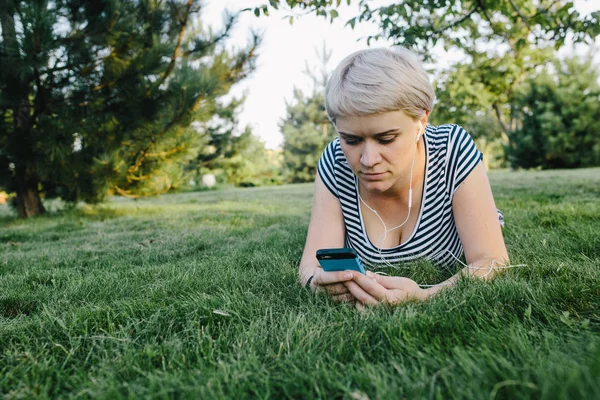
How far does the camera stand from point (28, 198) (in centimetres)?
631

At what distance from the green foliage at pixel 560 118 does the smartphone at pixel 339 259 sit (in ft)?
66.1

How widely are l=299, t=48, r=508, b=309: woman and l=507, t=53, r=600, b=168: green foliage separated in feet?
63.7

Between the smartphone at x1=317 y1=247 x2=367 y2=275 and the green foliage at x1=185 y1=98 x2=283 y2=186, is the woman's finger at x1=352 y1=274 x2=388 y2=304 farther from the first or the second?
the green foliage at x1=185 y1=98 x2=283 y2=186

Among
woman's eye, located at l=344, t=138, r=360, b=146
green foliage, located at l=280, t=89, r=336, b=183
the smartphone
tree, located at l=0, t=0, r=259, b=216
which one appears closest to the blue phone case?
the smartphone

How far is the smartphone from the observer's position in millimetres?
1538

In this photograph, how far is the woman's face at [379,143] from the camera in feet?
5.44

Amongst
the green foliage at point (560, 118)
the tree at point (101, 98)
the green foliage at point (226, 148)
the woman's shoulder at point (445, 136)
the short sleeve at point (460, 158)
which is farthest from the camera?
the green foliage at point (560, 118)

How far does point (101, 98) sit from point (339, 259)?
17.5ft

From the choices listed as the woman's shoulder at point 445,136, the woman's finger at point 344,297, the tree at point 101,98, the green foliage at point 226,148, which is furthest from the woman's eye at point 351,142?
A: the green foliage at point 226,148

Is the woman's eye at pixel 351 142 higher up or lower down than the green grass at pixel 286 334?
higher up

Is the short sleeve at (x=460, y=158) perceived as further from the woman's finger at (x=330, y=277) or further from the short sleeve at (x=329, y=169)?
the woman's finger at (x=330, y=277)

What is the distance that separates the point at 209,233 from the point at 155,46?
319 cm

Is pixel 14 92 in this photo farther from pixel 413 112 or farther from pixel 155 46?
pixel 413 112

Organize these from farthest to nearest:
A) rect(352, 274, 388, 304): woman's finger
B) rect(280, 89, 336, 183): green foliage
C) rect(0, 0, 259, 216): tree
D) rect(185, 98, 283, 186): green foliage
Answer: rect(280, 89, 336, 183): green foliage, rect(185, 98, 283, 186): green foliage, rect(0, 0, 259, 216): tree, rect(352, 274, 388, 304): woman's finger
